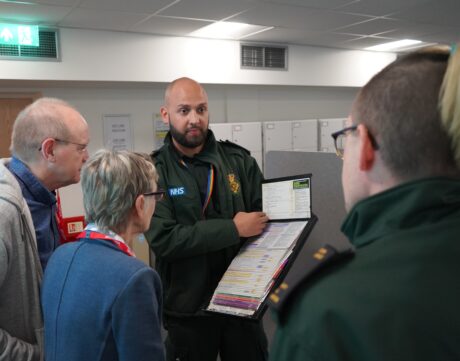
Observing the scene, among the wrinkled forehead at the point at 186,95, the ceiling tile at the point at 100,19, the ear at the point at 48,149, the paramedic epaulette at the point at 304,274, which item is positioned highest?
the ceiling tile at the point at 100,19

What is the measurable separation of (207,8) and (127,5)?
613 mm

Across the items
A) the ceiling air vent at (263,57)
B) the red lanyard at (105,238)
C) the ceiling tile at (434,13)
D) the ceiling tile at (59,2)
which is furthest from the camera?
the ceiling air vent at (263,57)

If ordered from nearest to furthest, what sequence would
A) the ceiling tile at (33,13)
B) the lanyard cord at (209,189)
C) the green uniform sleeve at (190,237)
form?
the green uniform sleeve at (190,237), the lanyard cord at (209,189), the ceiling tile at (33,13)

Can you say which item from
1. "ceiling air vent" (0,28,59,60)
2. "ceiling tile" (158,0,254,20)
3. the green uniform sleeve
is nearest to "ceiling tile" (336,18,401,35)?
"ceiling tile" (158,0,254,20)

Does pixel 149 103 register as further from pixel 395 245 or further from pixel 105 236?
pixel 395 245

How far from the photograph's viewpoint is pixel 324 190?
6.16ft

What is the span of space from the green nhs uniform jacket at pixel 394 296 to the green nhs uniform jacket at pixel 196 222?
882 millimetres

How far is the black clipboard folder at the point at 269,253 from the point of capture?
131 cm

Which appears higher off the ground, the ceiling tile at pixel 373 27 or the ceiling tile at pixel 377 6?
the ceiling tile at pixel 373 27

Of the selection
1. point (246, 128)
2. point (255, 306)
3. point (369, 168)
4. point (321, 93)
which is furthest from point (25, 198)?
point (321, 93)

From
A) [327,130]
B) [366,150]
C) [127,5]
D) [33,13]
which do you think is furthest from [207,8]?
[366,150]

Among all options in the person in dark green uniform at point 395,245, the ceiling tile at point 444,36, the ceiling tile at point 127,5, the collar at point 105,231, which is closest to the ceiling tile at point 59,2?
the ceiling tile at point 127,5

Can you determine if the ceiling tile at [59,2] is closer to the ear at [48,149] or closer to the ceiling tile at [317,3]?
the ceiling tile at [317,3]

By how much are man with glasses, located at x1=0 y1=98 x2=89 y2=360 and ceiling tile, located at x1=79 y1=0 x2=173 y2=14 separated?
1.96 m
